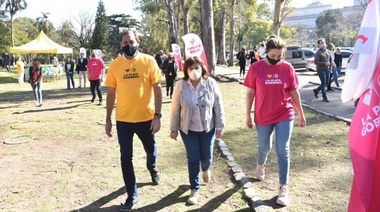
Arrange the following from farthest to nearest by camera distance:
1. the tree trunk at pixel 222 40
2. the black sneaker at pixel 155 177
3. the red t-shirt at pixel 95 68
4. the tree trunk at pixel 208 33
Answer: the tree trunk at pixel 222 40, the tree trunk at pixel 208 33, the red t-shirt at pixel 95 68, the black sneaker at pixel 155 177

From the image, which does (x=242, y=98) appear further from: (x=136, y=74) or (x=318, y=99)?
(x=136, y=74)

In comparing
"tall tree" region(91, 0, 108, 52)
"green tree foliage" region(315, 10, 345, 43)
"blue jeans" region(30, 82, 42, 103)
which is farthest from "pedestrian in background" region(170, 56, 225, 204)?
"green tree foliage" region(315, 10, 345, 43)

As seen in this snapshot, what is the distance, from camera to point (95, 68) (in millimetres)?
12008

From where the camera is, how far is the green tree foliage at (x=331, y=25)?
72.3 m

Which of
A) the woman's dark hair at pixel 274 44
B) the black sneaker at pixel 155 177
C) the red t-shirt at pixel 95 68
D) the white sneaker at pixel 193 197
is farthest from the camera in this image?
the red t-shirt at pixel 95 68

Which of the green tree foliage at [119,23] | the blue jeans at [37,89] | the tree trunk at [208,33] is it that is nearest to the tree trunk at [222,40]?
the tree trunk at [208,33]

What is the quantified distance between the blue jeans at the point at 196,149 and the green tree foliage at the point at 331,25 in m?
72.3

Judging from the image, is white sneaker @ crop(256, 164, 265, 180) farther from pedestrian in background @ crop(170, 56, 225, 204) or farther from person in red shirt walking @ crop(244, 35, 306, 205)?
pedestrian in background @ crop(170, 56, 225, 204)

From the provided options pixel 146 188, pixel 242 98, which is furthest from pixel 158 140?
pixel 242 98

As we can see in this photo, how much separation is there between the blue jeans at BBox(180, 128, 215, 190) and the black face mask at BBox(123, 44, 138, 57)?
1.05m

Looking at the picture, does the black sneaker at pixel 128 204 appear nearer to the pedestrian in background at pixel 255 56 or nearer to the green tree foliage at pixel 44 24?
the pedestrian in background at pixel 255 56

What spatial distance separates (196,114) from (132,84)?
784 mm

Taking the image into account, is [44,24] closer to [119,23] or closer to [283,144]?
[119,23]

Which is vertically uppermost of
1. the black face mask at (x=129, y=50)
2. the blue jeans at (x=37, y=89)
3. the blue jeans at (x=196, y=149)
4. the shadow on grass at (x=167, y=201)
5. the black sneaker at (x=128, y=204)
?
the black face mask at (x=129, y=50)
